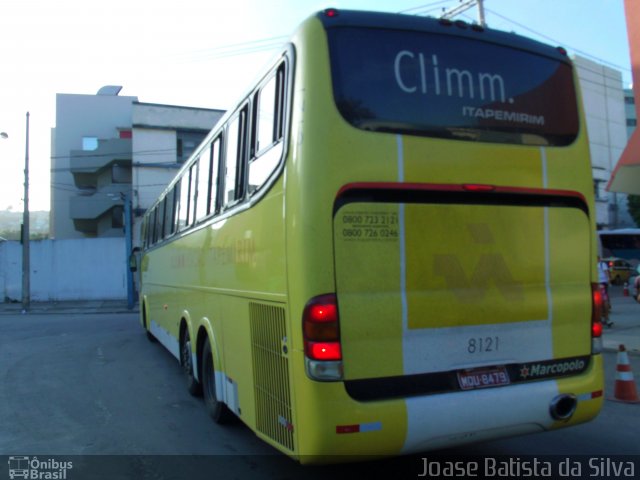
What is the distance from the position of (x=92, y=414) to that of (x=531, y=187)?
587cm

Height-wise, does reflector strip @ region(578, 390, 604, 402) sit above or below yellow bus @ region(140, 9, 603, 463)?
below

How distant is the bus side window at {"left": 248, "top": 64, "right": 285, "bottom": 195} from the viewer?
4.20 meters

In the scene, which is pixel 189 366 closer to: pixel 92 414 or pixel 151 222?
pixel 92 414

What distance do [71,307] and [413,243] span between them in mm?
26594

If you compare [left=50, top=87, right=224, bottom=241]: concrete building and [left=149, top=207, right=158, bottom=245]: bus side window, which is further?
[left=50, top=87, right=224, bottom=241]: concrete building

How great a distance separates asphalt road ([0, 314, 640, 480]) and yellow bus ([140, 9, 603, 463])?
0.95m

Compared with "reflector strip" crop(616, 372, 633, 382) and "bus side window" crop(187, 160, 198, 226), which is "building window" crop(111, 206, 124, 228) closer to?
"bus side window" crop(187, 160, 198, 226)

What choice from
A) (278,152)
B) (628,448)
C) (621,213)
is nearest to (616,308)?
(628,448)

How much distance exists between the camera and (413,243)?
3.87m

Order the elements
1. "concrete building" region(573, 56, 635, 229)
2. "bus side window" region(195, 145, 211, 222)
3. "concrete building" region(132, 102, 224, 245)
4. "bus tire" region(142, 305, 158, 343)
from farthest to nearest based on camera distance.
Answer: "concrete building" region(573, 56, 635, 229)
"concrete building" region(132, 102, 224, 245)
"bus tire" region(142, 305, 158, 343)
"bus side window" region(195, 145, 211, 222)

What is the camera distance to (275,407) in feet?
13.6

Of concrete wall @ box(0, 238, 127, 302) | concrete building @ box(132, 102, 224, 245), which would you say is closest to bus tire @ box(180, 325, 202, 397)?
concrete wall @ box(0, 238, 127, 302)

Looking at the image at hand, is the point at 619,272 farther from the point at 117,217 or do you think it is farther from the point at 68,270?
the point at 117,217

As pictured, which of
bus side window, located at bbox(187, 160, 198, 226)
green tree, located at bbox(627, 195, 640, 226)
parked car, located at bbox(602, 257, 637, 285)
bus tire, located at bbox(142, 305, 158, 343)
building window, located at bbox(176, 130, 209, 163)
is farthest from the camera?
green tree, located at bbox(627, 195, 640, 226)
